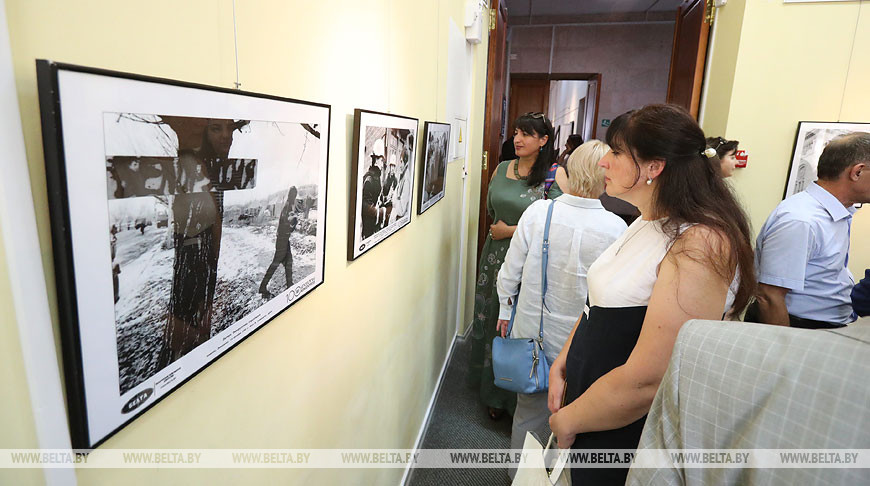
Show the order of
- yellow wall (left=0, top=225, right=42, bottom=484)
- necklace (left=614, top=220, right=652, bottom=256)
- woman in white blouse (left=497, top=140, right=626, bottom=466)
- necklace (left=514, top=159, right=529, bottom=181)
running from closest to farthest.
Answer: yellow wall (left=0, top=225, right=42, bottom=484) < necklace (left=614, top=220, right=652, bottom=256) < woman in white blouse (left=497, top=140, right=626, bottom=466) < necklace (left=514, top=159, right=529, bottom=181)

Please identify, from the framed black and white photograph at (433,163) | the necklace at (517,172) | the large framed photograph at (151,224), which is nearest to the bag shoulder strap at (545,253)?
the framed black and white photograph at (433,163)

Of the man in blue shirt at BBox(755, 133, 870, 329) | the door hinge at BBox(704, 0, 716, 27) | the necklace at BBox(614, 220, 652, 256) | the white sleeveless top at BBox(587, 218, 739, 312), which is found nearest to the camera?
the white sleeveless top at BBox(587, 218, 739, 312)

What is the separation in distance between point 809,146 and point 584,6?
14.9ft

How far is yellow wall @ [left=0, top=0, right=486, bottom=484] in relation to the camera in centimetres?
54

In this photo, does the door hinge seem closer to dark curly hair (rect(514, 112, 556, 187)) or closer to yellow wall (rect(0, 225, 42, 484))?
dark curly hair (rect(514, 112, 556, 187))

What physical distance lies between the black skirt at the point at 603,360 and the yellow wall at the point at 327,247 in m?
0.78

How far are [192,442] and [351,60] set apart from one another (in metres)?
1.06

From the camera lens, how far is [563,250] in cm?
218

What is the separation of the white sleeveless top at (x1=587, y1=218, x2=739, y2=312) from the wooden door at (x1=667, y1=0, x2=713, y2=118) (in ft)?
10.7

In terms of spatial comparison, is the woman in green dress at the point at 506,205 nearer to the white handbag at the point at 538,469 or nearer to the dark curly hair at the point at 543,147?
the dark curly hair at the point at 543,147

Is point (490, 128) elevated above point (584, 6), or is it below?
below

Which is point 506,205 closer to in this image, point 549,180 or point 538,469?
point 549,180

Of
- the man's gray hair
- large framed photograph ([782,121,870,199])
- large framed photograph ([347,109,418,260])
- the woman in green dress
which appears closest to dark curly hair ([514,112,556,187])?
the woman in green dress

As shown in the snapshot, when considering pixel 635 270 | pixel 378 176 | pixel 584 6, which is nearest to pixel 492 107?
pixel 378 176
